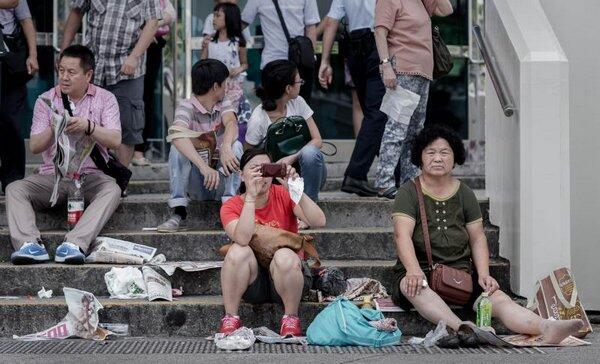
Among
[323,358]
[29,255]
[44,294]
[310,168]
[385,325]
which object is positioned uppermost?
[310,168]

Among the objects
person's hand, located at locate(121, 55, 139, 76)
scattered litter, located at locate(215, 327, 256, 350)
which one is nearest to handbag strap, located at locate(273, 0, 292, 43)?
person's hand, located at locate(121, 55, 139, 76)

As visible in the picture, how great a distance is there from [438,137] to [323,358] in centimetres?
162

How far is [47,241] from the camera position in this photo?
792 centimetres

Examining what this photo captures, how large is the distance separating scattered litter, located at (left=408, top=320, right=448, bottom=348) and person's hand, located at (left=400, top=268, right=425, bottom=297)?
0.22 m

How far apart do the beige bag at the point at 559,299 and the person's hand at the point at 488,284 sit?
1.06ft

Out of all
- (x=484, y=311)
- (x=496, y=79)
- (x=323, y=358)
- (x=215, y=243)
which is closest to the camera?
(x=323, y=358)

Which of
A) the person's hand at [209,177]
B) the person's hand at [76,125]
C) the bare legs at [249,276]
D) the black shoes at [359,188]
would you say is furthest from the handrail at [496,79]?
the person's hand at [76,125]

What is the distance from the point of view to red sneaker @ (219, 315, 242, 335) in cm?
679

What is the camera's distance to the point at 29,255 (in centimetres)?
760

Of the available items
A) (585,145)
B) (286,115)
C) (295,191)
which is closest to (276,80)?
(286,115)

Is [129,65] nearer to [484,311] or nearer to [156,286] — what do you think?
[156,286]

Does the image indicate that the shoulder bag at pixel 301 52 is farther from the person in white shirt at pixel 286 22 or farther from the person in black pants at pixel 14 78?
the person in black pants at pixel 14 78

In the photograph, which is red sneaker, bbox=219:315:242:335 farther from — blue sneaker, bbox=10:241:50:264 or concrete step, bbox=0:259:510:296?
blue sneaker, bbox=10:241:50:264

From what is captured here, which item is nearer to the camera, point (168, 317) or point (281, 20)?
point (168, 317)
